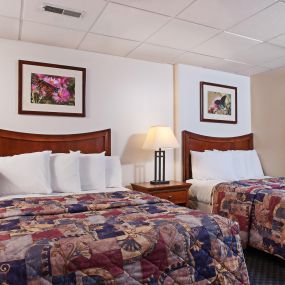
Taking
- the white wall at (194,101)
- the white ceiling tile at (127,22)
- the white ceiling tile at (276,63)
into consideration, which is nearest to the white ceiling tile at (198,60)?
the white wall at (194,101)

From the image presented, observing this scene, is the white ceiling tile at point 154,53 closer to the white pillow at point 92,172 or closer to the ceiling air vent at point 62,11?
the ceiling air vent at point 62,11

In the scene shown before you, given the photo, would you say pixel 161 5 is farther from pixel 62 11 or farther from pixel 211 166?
pixel 211 166

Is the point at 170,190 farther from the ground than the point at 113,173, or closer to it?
closer to it

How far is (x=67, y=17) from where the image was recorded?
261 centimetres


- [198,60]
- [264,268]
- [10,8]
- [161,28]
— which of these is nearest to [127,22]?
[161,28]

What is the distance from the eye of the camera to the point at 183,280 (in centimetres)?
144

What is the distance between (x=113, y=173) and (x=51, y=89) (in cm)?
125

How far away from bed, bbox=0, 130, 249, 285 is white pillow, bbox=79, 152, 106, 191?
34.7 inches

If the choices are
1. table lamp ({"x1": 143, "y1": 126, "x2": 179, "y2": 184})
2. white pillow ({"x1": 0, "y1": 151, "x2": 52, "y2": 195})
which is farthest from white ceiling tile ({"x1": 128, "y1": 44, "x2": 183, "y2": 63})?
white pillow ({"x1": 0, "y1": 151, "x2": 52, "y2": 195})

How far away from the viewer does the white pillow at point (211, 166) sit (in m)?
3.79

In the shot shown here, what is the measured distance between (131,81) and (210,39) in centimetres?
118

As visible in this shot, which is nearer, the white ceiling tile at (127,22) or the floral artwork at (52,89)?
the white ceiling tile at (127,22)

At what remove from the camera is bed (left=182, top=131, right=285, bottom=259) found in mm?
2621

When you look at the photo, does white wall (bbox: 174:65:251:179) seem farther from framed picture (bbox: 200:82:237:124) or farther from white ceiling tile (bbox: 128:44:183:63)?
white ceiling tile (bbox: 128:44:183:63)
